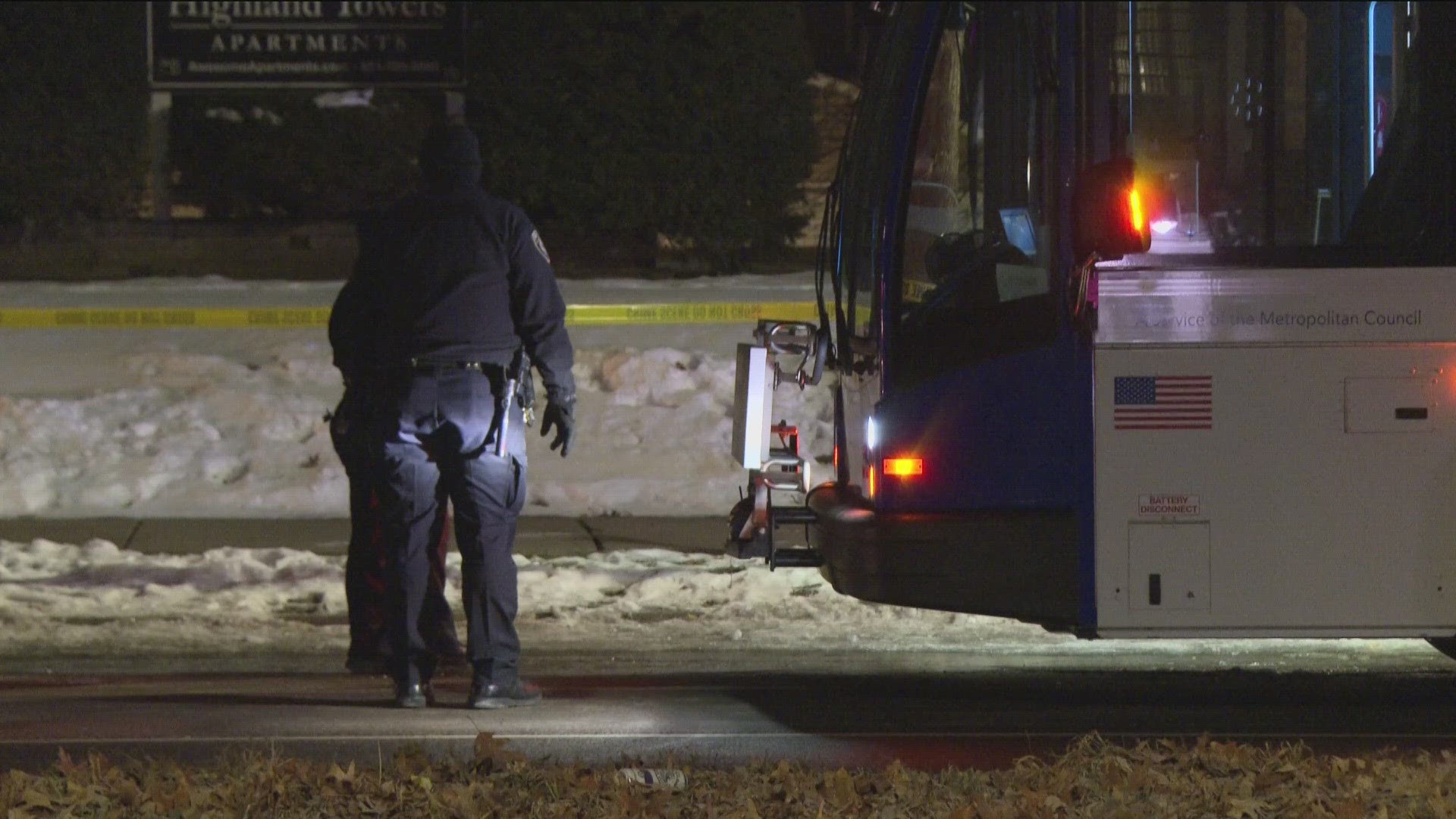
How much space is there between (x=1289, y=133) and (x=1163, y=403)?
3.68ft

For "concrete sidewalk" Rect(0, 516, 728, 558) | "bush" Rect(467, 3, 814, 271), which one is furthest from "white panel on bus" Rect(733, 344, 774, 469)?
"bush" Rect(467, 3, 814, 271)

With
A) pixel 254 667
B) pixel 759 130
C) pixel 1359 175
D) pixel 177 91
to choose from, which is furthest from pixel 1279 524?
pixel 177 91

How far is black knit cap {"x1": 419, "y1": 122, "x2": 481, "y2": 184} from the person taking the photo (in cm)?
669

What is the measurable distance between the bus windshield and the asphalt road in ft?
5.23

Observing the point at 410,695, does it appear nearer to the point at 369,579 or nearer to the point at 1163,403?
the point at 369,579

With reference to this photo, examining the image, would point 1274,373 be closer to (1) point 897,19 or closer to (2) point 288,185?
(1) point 897,19

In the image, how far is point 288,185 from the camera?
2091cm

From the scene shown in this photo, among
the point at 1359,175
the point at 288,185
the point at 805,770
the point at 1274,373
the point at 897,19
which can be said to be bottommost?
the point at 805,770

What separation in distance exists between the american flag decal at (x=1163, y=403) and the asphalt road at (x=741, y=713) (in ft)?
3.36

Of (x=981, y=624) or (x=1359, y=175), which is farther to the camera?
(x=981, y=624)

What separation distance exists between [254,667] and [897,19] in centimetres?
357

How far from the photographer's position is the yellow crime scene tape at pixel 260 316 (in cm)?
1642

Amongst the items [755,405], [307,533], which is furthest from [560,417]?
[307,533]

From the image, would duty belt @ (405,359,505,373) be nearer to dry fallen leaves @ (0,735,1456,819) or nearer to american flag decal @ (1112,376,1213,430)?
dry fallen leaves @ (0,735,1456,819)
